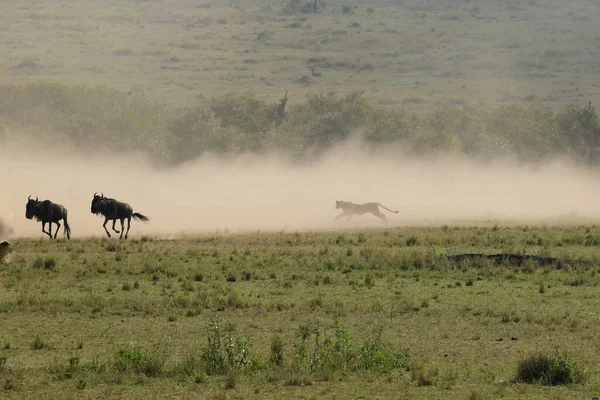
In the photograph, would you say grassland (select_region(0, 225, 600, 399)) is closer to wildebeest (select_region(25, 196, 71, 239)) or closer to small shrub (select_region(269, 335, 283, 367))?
small shrub (select_region(269, 335, 283, 367))

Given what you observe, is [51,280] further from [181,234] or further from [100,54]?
[100,54]

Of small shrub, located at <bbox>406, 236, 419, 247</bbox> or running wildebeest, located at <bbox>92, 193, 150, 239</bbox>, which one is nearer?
small shrub, located at <bbox>406, 236, 419, 247</bbox>

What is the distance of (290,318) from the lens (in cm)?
2311

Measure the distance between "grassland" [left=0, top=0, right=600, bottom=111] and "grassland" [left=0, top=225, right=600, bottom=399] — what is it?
98.7 m

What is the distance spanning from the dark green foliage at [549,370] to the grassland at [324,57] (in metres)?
115

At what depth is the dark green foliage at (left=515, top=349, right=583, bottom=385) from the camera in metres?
17.1

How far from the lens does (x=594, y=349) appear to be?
1973 cm

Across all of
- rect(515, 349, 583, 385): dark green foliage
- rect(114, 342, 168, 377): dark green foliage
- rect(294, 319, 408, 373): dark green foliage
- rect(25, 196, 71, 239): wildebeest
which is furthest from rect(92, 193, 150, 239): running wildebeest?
rect(515, 349, 583, 385): dark green foliage

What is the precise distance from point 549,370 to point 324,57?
152 meters

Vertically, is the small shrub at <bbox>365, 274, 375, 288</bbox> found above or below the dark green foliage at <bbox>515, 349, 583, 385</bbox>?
above

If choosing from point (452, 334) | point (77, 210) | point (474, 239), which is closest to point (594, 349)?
point (452, 334)

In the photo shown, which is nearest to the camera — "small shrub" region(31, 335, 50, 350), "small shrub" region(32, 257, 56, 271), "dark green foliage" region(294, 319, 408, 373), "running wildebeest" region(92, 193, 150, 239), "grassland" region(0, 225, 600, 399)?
"grassland" region(0, 225, 600, 399)

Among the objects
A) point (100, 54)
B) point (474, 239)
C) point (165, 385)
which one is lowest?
point (165, 385)

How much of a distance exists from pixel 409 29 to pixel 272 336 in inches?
6812
